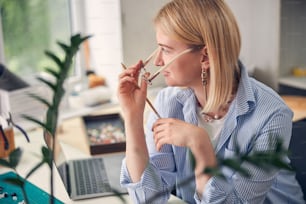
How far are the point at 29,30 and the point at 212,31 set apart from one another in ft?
4.27

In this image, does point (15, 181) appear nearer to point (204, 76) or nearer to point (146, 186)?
point (146, 186)

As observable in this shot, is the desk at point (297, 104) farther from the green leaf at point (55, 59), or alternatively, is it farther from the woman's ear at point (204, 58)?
the green leaf at point (55, 59)

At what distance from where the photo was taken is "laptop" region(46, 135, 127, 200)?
4.38ft

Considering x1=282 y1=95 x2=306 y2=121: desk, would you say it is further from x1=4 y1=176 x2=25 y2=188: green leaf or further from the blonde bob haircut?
x1=4 y1=176 x2=25 y2=188: green leaf

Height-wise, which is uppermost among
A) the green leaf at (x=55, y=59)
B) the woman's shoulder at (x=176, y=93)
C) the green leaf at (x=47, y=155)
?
the green leaf at (x=55, y=59)

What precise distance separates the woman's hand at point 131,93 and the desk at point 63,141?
0.85 feet

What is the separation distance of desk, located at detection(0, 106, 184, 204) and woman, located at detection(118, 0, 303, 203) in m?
0.12

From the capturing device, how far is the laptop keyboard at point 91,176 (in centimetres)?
135

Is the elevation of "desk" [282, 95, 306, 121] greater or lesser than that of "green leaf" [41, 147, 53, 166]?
lesser

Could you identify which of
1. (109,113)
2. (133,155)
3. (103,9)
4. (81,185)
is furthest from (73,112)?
(133,155)

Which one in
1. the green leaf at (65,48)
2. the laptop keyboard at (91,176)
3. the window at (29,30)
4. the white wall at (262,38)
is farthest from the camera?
the window at (29,30)

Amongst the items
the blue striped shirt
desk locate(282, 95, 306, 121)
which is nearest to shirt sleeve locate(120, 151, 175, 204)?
the blue striped shirt

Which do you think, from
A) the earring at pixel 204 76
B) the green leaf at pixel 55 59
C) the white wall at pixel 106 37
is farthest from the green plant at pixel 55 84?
the white wall at pixel 106 37

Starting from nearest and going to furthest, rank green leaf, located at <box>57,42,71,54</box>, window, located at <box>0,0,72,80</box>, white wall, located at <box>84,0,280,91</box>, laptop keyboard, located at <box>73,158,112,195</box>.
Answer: green leaf, located at <box>57,42,71,54</box>, laptop keyboard, located at <box>73,158,112,195</box>, white wall, located at <box>84,0,280,91</box>, window, located at <box>0,0,72,80</box>
